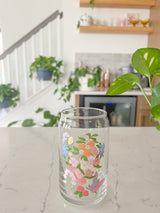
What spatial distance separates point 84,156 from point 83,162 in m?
0.01

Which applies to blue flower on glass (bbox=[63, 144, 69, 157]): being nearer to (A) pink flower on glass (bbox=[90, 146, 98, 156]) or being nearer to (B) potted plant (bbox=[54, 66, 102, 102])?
(A) pink flower on glass (bbox=[90, 146, 98, 156])

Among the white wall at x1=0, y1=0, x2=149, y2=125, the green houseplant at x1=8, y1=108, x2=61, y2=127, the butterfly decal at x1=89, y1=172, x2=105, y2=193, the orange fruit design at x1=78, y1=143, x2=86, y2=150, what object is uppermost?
the white wall at x1=0, y1=0, x2=149, y2=125

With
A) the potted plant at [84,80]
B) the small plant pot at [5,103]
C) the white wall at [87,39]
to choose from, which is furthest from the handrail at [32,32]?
the potted plant at [84,80]

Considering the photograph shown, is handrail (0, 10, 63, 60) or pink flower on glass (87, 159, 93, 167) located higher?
handrail (0, 10, 63, 60)

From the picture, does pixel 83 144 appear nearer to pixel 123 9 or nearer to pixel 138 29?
pixel 138 29

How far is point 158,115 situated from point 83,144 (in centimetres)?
18

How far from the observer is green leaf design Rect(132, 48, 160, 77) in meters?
0.42

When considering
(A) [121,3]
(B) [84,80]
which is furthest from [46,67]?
(A) [121,3]

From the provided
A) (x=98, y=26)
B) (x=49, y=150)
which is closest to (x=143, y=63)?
(x=49, y=150)

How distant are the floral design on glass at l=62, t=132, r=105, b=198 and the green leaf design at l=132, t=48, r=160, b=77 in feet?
0.55

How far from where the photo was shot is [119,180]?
1.98 feet

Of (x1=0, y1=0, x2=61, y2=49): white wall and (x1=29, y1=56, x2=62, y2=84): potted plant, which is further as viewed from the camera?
(x1=0, y1=0, x2=61, y2=49): white wall

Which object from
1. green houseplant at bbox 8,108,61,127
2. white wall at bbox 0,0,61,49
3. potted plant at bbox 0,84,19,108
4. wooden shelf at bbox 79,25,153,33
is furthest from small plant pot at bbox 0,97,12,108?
white wall at bbox 0,0,61,49

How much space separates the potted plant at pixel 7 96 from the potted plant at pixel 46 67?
400 mm
